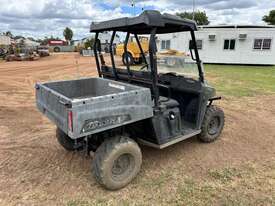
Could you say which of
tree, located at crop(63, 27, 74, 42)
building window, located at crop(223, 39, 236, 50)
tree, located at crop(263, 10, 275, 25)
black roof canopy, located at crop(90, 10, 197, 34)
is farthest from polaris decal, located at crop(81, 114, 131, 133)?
tree, located at crop(63, 27, 74, 42)

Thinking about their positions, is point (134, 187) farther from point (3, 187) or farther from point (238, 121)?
point (238, 121)

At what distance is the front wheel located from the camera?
14.2 feet

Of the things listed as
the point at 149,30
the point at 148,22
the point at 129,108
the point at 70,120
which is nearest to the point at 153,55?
the point at 148,22

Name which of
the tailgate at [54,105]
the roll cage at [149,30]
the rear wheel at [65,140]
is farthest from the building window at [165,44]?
the tailgate at [54,105]

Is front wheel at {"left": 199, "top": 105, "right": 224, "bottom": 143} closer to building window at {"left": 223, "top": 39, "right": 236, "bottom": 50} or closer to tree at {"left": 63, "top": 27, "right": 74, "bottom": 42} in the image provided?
building window at {"left": 223, "top": 39, "right": 236, "bottom": 50}

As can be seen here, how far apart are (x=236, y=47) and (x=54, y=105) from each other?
64.8 feet

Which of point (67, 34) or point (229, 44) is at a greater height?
point (67, 34)

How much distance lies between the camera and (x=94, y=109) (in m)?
2.74

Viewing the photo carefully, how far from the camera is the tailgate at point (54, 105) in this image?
9.16 ft

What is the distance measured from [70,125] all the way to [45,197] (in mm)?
1031

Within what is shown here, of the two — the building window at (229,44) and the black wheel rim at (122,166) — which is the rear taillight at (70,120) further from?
the building window at (229,44)

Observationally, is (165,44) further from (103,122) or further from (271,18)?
(271,18)

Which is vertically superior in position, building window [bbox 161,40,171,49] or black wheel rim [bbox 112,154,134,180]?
building window [bbox 161,40,171,49]

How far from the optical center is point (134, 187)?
325 centimetres
